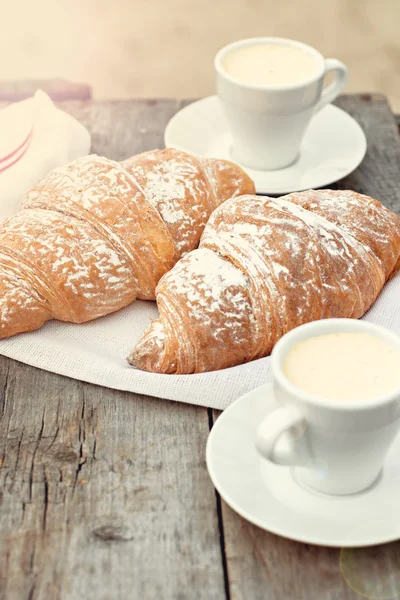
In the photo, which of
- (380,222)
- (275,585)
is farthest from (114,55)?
(275,585)

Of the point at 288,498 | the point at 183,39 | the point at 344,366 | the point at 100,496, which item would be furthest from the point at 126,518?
the point at 183,39

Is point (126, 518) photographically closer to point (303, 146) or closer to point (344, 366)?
point (344, 366)

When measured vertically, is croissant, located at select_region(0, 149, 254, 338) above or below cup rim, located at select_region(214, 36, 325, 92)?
below

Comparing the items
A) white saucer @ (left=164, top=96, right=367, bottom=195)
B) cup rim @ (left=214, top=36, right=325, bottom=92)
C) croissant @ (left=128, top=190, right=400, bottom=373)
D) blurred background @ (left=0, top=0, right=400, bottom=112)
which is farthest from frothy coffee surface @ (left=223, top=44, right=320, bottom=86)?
blurred background @ (left=0, top=0, right=400, bottom=112)

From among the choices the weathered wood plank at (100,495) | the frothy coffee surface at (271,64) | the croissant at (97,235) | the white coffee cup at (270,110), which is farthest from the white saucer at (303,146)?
the weathered wood plank at (100,495)

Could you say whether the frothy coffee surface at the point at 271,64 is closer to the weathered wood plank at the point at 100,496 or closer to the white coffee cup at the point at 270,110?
the white coffee cup at the point at 270,110

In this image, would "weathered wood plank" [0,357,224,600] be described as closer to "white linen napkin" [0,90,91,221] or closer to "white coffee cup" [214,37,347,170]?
"white linen napkin" [0,90,91,221]
